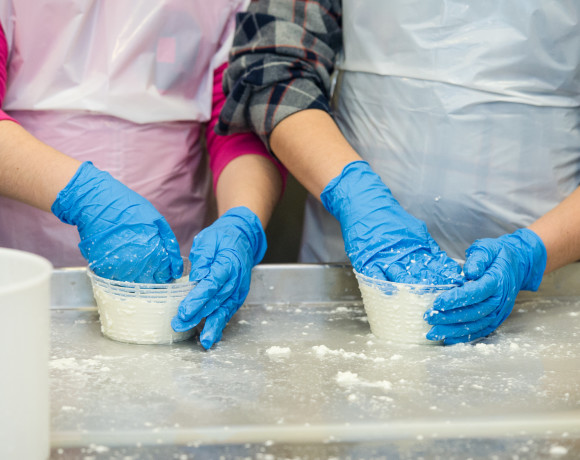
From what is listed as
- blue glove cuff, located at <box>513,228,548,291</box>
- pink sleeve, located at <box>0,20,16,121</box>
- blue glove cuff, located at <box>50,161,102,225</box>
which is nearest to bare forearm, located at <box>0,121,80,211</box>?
blue glove cuff, located at <box>50,161,102,225</box>

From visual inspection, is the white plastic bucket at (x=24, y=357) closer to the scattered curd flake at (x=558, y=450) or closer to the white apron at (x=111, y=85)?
the scattered curd flake at (x=558, y=450)

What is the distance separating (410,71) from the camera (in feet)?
4.84

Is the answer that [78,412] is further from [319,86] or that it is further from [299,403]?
[319,86]

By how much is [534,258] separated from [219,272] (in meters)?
0.58

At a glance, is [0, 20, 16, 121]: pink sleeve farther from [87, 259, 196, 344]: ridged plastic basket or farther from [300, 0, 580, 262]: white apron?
[300, 0, 580, 262]: white apron

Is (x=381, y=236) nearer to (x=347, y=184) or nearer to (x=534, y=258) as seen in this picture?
(x=347, y=184)

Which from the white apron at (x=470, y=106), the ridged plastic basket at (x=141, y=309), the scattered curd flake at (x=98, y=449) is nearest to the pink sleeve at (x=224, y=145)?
the white apron at (x=470, y=106)

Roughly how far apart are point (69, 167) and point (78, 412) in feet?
1.79

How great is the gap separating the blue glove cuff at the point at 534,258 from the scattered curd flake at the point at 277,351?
1.63 ft

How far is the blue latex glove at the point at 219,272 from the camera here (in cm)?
111

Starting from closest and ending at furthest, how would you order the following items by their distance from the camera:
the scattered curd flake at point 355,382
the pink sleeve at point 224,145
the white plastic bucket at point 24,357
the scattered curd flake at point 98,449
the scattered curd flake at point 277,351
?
the white plastic bucket at point 24,357
the scattered curd flake at point 98,449
the scattered curd flake at point 355,382
the scattered curd flake at point 277,351
the pink sleeve at point 224,145

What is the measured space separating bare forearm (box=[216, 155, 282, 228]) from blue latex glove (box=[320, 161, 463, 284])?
17 centimetres

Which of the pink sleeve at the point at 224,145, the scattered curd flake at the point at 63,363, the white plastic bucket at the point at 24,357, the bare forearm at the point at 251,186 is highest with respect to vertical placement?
the white plastic bucket at the point at 24,357

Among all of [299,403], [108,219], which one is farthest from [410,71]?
[299,403]
